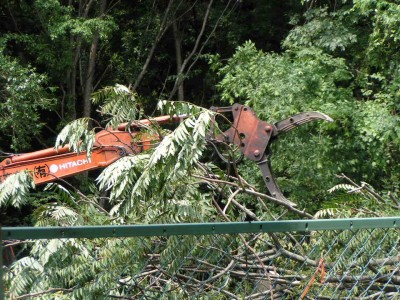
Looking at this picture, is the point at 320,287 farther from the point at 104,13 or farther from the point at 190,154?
the point at 104,13

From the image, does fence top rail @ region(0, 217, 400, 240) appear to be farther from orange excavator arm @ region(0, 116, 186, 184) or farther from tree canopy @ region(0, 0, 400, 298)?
orange excavator arm @ region(0, 116, 186, 184)

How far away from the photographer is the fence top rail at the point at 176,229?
8.23 ft

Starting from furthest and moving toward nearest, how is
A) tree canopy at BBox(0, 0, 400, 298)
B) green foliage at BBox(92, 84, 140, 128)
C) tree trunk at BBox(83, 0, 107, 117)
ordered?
1. tree trunk at BBox(83, 0, 107, 117)
2. green foliage at BBox(92, 84, 140, 128)
3. tree canopy at BBox(0, 0, 400, 298)

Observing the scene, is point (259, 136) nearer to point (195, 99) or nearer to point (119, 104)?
point (119, 104)

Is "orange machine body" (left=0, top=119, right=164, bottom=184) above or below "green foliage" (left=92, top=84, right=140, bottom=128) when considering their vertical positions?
below

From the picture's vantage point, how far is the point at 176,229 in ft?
8.78

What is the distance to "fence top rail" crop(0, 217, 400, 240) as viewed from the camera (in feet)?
8.23

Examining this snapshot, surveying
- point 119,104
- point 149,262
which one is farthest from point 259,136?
point 149,262

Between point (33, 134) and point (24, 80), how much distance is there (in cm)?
116

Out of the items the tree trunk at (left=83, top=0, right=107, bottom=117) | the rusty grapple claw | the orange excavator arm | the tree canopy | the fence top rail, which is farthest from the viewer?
the tree trunk at (left=83, top=0, right=107, bottom=117)

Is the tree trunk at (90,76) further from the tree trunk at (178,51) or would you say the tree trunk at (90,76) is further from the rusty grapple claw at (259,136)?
the rusty grapple claw at (259,136)

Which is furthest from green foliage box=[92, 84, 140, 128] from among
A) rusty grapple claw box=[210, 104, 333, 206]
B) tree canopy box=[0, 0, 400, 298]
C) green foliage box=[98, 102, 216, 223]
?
rusty grapple claw box=[210, 104, 333, 206]

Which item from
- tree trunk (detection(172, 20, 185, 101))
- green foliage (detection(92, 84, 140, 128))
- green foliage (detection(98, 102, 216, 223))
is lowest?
tree trunk (detection(172, 20, 185, 101))

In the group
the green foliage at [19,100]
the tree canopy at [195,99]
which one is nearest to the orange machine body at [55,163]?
the tree canopy at [195,99]
